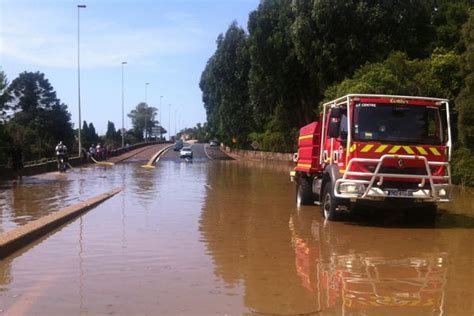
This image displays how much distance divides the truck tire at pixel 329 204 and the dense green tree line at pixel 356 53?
32.8 ft

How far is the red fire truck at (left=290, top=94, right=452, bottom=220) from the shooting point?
11.2 metres

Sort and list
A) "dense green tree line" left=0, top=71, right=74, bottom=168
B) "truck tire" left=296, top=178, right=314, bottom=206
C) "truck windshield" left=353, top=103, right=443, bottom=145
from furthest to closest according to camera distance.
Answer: "dense green tree line" left=0, top=71, right=74, bottom=168
"truck tire" left=296, top=178, right=314, bottom=206
"truck windshield" left=353, top=103, right=443, bottom=145

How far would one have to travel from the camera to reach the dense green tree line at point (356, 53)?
77.4 feet

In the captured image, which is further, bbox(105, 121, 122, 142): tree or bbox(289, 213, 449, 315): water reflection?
bbox(105, 121, 122, 142): tree

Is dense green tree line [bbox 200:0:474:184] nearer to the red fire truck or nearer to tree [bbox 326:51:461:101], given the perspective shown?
tree [bbox 326:51:461:101]

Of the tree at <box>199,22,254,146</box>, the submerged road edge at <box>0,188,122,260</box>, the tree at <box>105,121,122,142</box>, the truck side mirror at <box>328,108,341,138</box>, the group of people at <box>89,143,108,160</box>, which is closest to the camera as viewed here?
the submerged road edge at <box>0,188,122,260</box>

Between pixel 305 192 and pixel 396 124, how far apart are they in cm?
466

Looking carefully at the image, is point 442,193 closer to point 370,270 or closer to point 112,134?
point 370,270

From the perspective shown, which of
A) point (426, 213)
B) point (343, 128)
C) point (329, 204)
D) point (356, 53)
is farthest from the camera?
Result: point (356, 53)

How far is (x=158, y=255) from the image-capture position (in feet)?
28.9

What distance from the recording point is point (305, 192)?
15727 mm

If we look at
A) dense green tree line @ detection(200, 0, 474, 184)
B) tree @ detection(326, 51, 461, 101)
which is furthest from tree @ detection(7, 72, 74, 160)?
tree @ detection(326, 51, 461, 101)

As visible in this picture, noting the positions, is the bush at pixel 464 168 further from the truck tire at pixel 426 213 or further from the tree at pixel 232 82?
the tree at pixel 232 82

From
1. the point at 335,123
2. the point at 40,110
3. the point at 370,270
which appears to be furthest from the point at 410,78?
the point at 40,110
